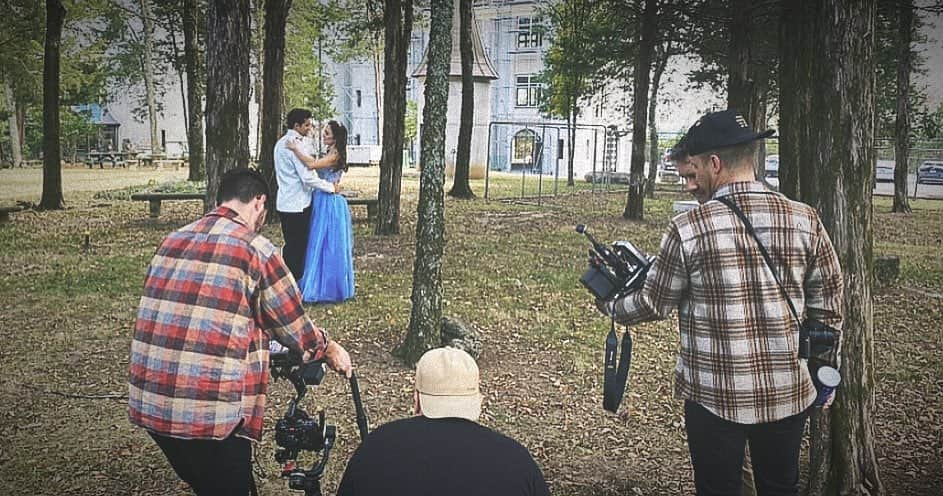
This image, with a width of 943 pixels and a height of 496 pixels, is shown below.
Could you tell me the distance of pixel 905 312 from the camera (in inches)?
326

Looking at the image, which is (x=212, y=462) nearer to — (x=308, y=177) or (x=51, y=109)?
(x=308, y=177)

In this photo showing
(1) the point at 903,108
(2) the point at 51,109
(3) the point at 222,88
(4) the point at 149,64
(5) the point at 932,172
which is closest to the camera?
(3) the point at 222,88

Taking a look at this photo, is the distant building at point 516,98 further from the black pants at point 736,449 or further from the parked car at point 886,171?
the black pants at point 736,449

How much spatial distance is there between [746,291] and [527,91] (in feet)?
102

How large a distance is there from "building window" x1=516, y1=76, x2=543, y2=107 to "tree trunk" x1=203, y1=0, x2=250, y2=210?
25.0 metres

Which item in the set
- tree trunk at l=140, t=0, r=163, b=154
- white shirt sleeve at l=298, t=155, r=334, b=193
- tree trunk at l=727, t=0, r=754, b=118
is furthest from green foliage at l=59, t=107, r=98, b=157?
tree trunk at l=727, t=0, r=754, b=118

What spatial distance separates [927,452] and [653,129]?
21704mm

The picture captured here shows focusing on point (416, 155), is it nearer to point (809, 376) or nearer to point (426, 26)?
point (426, 26)

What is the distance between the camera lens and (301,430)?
2600 millimetres

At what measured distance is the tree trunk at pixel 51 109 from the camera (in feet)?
47.6

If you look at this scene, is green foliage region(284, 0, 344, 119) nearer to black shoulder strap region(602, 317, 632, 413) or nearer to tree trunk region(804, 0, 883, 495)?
tree trunk region(804, 0, 883, 495)

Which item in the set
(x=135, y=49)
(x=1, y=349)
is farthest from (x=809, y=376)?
(x=135, y=49)

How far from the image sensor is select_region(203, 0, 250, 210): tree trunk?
724 centimetres

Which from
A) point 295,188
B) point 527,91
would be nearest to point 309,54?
point 527,91
